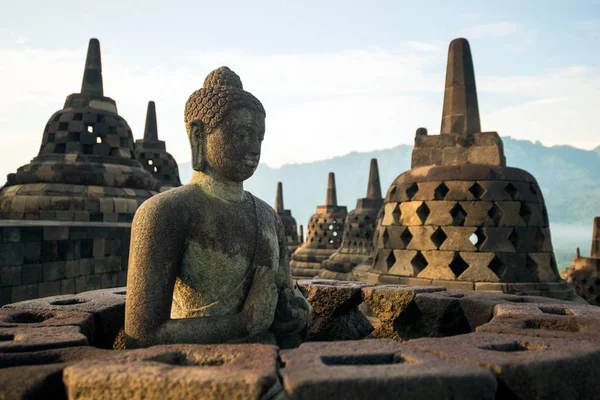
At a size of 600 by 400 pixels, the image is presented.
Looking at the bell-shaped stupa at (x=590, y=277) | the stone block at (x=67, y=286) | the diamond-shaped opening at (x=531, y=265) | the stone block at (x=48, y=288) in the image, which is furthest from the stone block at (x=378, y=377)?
the bell-shaped stupa at (x=590, y=277)

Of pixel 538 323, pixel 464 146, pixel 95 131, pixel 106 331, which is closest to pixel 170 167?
pixel 95 131

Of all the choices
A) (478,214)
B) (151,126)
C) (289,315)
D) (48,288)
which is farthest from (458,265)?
(151,126)

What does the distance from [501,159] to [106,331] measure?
514 centimetres

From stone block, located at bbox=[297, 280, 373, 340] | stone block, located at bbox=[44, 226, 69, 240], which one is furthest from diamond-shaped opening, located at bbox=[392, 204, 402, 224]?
stone block, located at bbox=[44, 226, 69, 240]

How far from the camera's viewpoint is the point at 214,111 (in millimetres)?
2580

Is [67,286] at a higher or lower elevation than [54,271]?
lower

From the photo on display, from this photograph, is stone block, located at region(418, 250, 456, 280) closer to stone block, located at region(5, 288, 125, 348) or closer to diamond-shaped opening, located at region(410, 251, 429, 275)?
diamond-shaped opening, located at region(410, 251, 429, 275)

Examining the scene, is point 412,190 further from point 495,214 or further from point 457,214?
point 495,214

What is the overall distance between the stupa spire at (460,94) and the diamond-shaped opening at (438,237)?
4.63 feet

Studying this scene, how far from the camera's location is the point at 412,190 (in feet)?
21.1

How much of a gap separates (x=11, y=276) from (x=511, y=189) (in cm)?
608

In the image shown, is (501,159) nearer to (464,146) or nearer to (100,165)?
(464,146)

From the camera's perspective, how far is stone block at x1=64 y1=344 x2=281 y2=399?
1497 millimetres

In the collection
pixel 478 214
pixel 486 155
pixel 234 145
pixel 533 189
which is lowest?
pixel 478 214
